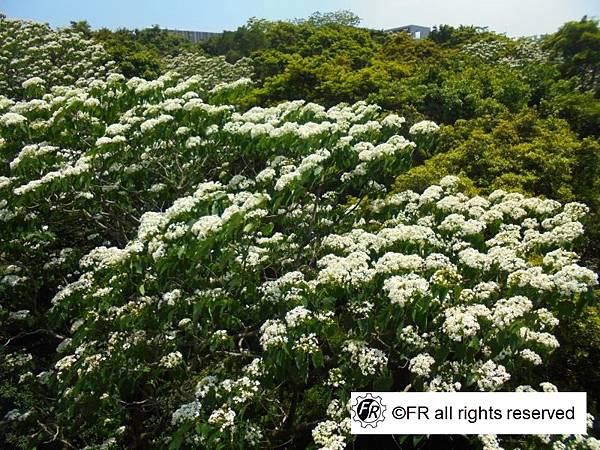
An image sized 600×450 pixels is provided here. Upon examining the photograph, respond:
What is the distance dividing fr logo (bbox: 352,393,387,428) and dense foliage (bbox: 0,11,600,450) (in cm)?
12

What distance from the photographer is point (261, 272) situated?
5176mm

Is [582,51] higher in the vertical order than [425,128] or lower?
higher

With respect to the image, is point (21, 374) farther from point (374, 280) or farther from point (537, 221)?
point (537, 221)

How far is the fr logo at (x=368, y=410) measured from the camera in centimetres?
381

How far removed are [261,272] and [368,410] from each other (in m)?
1.75

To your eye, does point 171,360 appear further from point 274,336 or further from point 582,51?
point 582,51

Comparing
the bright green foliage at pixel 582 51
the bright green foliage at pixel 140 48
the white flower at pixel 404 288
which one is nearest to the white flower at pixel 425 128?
the white flower at pixel 404 288

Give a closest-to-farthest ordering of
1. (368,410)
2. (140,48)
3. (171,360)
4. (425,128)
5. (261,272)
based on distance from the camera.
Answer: (368,410)
(171,360)
(261,272)
(425,128)
(140,48)

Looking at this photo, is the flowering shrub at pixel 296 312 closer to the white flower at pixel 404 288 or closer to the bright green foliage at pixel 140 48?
the white flower at pixel 404 288

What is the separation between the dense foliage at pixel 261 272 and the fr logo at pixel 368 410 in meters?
0.12

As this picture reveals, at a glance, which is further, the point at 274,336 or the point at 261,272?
the point at 261,272

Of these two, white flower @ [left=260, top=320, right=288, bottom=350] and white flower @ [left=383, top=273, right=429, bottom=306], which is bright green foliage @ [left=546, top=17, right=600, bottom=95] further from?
white flower @ [left=260, top=320, right=288, bottom=350]

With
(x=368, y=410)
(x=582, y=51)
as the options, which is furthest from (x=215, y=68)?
(x=368, y=410)

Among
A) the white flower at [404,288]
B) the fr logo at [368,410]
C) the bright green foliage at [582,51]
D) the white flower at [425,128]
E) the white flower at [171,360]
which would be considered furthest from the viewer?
the bright green foliage at [582,51]
